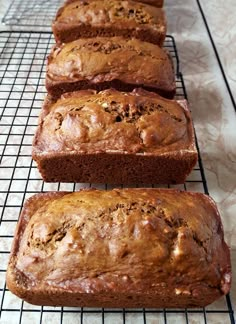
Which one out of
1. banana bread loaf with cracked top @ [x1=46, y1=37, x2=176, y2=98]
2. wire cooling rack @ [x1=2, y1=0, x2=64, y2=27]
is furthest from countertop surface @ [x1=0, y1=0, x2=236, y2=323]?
banana bread loaf with cracked top @ [x1=46, y1=37, x2=176, y2=98]

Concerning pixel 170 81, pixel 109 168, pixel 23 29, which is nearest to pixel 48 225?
pixel 109 168

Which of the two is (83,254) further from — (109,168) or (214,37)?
(214,37)

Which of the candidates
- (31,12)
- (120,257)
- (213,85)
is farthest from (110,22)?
(120,257)

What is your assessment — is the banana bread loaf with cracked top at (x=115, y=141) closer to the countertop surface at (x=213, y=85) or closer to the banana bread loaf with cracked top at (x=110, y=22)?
the countertop surface at (x=213, y=85)

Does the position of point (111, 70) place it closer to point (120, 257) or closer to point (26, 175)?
point (26, 175)

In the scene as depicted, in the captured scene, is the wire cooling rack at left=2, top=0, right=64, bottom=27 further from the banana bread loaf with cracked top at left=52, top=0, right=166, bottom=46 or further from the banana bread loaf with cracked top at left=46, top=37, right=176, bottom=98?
the banana bread loaf with cracked top at left=46, top=37, right=176, bottom=98

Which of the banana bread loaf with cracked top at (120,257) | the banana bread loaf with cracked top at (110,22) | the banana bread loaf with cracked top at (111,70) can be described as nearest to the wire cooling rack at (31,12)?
the banana bread loaf with cracked top at (110,22)
